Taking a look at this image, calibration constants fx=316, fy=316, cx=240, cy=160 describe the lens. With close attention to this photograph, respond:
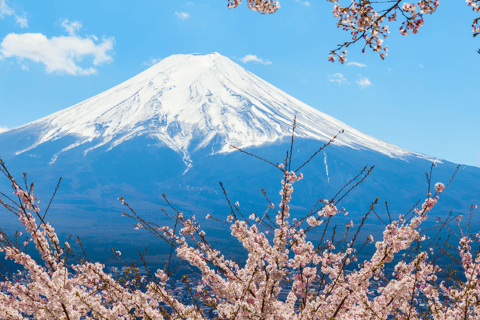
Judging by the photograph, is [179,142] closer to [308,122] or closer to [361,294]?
[308,122]

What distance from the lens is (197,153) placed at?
15000 centimetres

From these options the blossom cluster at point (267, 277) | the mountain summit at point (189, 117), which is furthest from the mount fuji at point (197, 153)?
the blossom cluster at point (267, 277)

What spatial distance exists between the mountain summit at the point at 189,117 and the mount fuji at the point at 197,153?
20.1 inches

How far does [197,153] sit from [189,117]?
20.1 m

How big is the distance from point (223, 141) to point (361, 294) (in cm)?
14601

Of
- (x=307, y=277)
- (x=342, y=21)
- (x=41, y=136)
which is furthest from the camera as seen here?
(x=41, y=136)

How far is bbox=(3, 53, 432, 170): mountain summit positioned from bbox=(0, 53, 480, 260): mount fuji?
1.68 ft

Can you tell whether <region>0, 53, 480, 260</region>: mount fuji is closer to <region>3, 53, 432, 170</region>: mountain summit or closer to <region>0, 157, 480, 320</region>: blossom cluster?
<region>3, 53, 432, 170</region>: mountain summit

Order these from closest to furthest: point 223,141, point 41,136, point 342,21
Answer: point 342,21 < point 223,141 < point 41,136

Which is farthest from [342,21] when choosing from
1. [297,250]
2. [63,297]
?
[63,297]

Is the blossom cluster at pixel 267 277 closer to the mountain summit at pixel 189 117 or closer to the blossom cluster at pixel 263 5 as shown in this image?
the blossom cluster at pixel 263 5

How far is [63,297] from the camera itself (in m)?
2.41

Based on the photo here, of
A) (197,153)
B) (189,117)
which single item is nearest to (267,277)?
(197,153)

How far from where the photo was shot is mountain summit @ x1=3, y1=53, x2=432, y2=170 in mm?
147938
